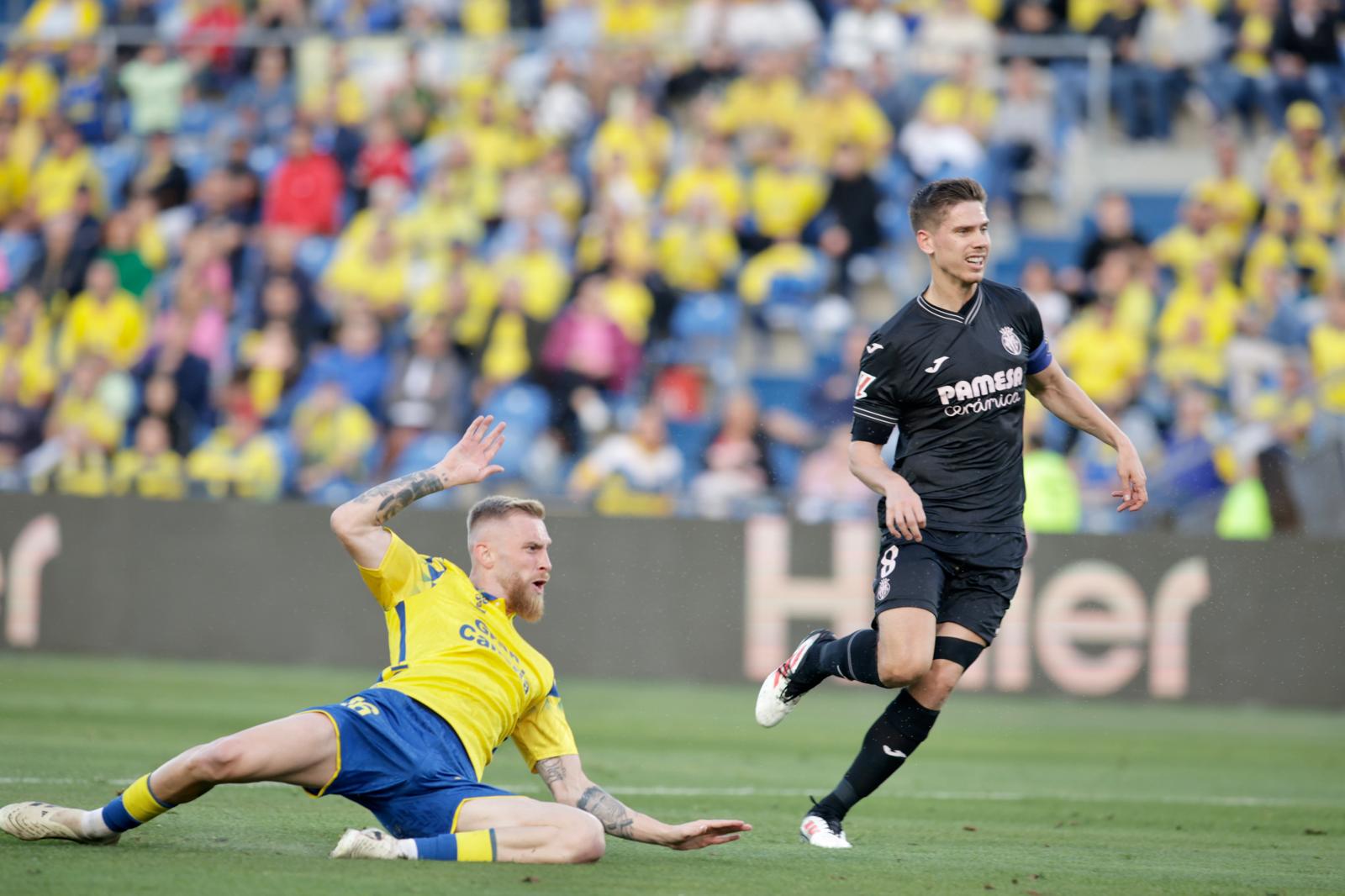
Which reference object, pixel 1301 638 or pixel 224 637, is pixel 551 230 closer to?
pixel 224 637

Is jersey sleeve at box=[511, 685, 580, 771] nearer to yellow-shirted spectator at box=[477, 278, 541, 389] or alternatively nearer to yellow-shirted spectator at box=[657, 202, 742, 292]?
yellow-shirted spectator at box=[477, 278, 541, 389]

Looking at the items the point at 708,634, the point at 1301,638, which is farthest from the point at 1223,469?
the point at 708,634

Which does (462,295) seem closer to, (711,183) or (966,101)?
(711,183)

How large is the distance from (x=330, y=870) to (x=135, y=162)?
1518cm

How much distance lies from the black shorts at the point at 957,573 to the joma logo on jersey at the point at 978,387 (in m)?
0.53

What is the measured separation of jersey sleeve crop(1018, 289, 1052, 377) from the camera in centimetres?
725

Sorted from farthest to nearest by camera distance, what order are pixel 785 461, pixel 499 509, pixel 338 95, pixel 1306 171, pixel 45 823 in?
pixel 338 95 < pixel 1306 171 < pixel 785 461 < pixel 499 509 < pixel 45 823

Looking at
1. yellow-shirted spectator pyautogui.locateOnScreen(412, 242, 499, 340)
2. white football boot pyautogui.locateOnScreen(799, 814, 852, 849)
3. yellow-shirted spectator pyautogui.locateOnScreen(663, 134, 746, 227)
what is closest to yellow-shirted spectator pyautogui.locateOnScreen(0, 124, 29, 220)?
yellow-shirted spectator pyautogui.locateOnScreen(412, 242, 499, 340)

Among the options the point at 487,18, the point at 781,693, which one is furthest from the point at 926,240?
the point at 487,18

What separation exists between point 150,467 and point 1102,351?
27.4 ft

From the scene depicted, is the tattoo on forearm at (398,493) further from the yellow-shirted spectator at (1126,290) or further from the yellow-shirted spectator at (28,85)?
the yellow-shirted spectator at (28,85)

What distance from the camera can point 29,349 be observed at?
57.5ft

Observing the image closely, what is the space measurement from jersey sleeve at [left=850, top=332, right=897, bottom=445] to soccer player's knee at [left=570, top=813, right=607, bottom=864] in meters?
1.86

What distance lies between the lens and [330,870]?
19.0 ft
